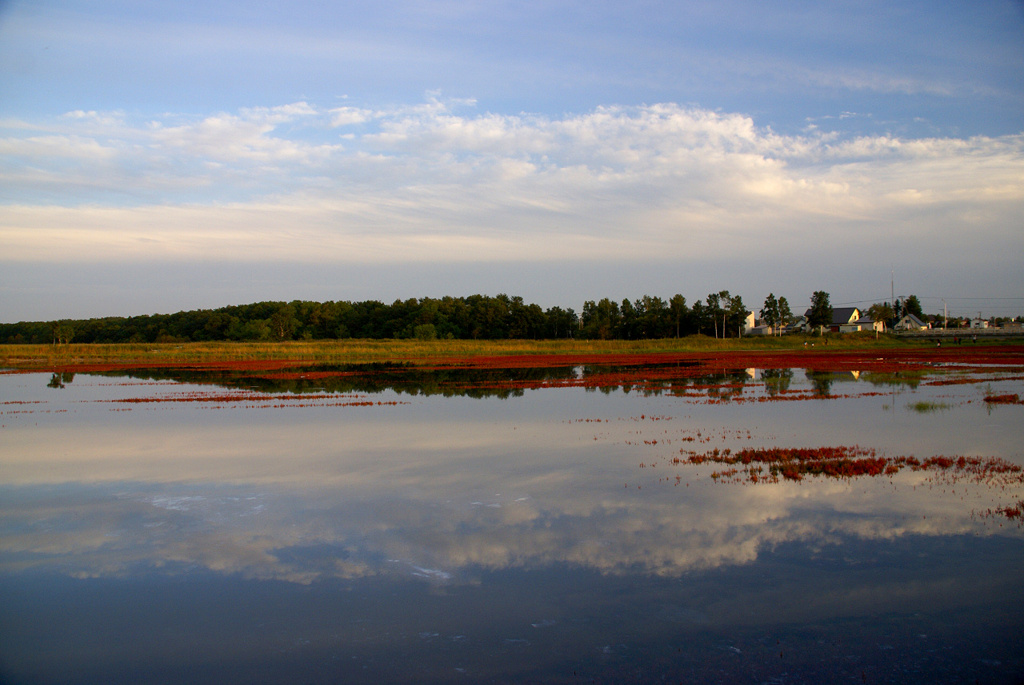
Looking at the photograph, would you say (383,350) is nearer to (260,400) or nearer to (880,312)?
(260,400)

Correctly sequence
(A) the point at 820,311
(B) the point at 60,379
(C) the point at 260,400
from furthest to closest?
(A) the point at 820,311, (B) the point at 60,379, (C) the point at 260,400

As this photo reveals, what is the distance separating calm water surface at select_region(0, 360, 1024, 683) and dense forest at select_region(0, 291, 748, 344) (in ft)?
353

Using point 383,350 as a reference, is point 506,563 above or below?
below

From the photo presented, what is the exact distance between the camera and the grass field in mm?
70812

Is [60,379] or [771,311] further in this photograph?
[771,311]

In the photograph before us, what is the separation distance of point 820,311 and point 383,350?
82.8m

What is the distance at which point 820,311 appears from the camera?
118938mm

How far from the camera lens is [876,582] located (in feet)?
25.2

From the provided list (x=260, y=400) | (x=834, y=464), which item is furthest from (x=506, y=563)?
(x=260, y=400)

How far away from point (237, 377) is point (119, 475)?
109ft

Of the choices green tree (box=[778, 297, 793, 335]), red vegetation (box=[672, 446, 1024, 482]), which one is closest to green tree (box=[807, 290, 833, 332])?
green tree (box=[778, 297, 793, 335])

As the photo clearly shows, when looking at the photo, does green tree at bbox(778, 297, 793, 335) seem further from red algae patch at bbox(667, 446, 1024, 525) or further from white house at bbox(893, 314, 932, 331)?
red algae patch at bbox(667, 446, 1024, 525)

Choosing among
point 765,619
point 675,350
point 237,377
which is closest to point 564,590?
point 765,619

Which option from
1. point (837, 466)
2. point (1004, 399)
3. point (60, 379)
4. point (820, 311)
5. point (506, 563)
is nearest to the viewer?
point (506, 563)
